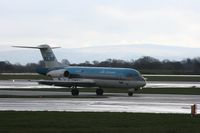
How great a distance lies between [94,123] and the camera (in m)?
21.0

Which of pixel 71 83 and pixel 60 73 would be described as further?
pixel 60 73

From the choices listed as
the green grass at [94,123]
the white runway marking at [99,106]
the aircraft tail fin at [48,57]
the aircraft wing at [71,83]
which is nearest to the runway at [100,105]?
the white runway marking at [99,106]

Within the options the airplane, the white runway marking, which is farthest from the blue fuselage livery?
the white runway marking

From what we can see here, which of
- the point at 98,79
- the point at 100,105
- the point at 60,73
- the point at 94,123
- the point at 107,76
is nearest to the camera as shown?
the point at 94,123

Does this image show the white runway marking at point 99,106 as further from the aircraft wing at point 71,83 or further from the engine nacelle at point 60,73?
the engine nacelle at point 60,73

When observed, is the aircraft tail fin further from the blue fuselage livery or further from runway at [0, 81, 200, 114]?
runway at [0, 81, 200, 114]

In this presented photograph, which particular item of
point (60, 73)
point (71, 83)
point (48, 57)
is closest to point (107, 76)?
point (71, 83)

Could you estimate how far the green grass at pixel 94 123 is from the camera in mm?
18734

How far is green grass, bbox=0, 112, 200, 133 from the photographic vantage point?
1873 cm

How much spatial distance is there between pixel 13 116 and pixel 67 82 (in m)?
26.5

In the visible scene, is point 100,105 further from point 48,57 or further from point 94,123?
point 48,57

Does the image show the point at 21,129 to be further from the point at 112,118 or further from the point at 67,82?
the point at 67,82

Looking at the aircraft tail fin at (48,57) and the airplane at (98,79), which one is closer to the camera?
the airplane at (98,79)

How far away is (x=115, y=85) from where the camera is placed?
165 feet
